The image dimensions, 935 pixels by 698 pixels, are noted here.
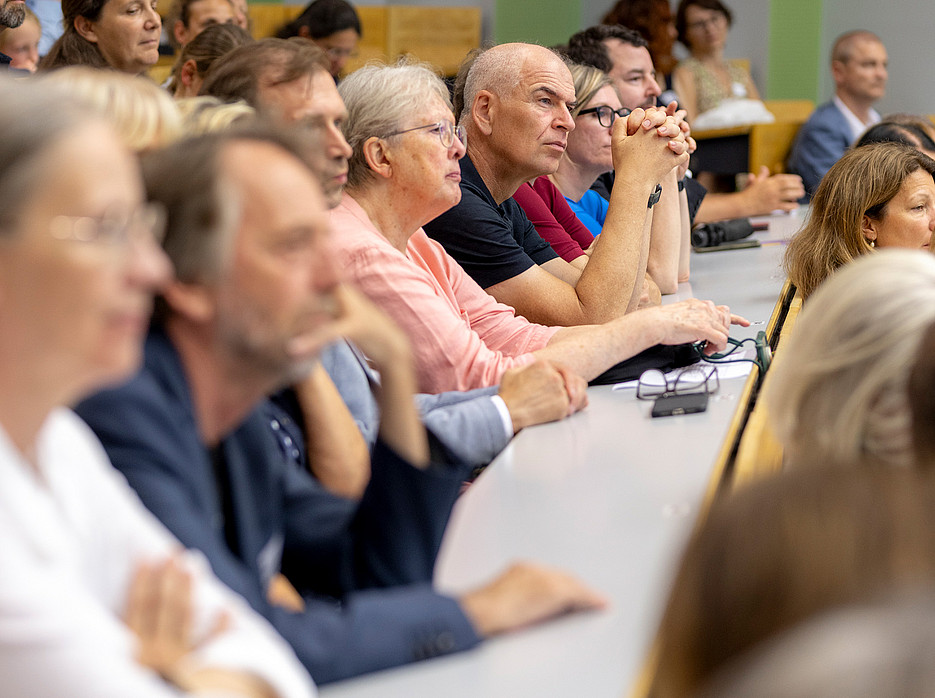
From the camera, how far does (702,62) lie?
643cm

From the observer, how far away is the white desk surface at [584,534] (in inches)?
40.9

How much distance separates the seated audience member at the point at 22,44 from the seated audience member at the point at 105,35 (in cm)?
99

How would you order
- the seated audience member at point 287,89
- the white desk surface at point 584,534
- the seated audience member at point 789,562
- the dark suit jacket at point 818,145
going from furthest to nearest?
the dark suit jacket at point 818,145 → the seated audience member at point 287,89 → the white desk surface at point 584,534 → the seated audience member at point 789,562

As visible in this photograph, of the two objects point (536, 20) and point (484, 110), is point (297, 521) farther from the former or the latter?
point (536, 20)

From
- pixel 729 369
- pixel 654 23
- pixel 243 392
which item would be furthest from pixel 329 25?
pixel 243 392

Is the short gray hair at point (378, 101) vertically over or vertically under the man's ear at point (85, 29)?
under

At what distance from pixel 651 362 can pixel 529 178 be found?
866mm

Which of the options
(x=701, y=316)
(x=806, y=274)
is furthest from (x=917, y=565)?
(x=806, y=274)

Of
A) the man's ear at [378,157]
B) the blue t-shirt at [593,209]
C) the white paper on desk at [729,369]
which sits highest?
the man's ear at [378,157]

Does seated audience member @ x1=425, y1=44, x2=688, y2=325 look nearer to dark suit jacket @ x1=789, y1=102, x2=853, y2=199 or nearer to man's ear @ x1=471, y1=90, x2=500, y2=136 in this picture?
man's ear @ x1=471, y1=90, x2=500, y2=136

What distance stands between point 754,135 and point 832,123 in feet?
1.56

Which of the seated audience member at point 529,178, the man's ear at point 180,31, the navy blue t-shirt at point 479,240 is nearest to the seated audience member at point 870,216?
the seated audience member at point 529,178

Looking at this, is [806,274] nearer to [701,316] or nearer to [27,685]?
[701,316]

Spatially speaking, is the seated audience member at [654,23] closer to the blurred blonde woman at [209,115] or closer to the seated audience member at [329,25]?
the seated audience member at [329,25]
